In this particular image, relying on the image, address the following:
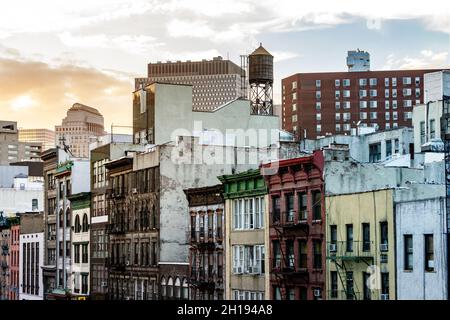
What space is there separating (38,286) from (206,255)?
39.3 metres

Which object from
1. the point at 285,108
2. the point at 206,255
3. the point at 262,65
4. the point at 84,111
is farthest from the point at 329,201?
the point at 285,108

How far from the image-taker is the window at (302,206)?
176ft

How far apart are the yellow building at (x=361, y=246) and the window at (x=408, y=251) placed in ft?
2.31

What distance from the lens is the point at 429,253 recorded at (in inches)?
1695

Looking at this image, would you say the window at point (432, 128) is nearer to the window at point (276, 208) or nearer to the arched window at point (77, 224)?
the window at point (276, 208)

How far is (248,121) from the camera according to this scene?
80562mm

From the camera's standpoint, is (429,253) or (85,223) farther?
(85,223)

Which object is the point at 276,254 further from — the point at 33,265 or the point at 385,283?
the point at 33,265

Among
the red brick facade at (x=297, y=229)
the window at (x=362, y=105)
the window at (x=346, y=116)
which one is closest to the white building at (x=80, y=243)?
the red brick facade at (x=297, y=229)

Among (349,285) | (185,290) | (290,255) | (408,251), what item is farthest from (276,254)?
(408,251)

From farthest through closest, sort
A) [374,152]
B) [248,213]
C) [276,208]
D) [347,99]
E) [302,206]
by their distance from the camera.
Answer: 1. [347,99]
2. [374,152]
3. [248,213]
4. [276,208]
5. [302,206]

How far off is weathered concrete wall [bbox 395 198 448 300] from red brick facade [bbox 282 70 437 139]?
148648 millimetres

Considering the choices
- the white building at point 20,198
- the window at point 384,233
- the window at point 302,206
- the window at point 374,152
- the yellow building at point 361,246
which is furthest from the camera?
the white building at point 20,198

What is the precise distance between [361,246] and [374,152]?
4122cm
